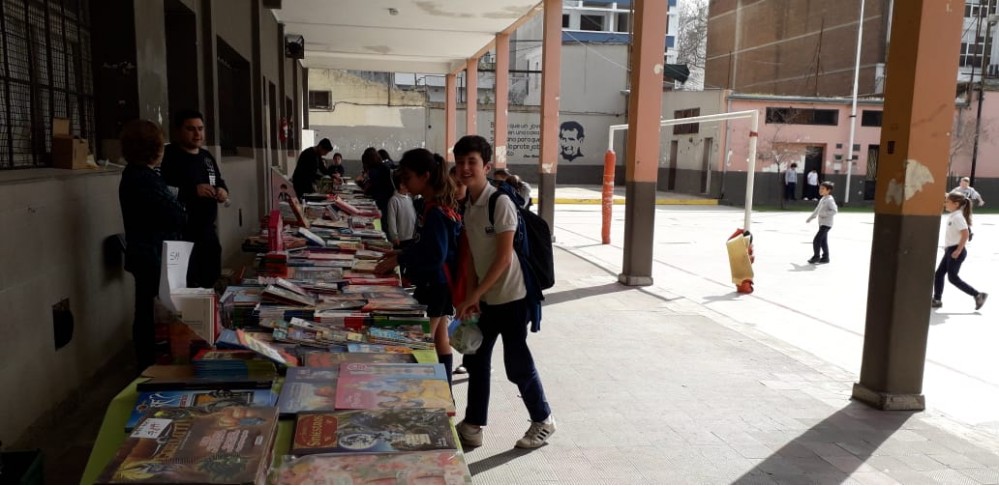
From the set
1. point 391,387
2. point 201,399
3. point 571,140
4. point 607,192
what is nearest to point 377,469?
point 391,387

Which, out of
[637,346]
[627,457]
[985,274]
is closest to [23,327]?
[627,457]

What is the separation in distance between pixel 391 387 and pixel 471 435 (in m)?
1.51

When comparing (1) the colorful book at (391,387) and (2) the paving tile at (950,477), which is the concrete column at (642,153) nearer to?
(2) the paving tile at (950,477)

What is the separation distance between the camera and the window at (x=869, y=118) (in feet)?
87.8

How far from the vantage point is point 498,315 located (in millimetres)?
3568

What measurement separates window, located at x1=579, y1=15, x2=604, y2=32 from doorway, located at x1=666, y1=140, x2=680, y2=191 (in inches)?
1286

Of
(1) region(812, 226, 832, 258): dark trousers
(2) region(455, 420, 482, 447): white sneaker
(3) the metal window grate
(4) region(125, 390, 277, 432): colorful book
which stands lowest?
(2) region(455, 420, 482, 447): white sneaker

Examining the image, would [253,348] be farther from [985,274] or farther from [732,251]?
[985,274]

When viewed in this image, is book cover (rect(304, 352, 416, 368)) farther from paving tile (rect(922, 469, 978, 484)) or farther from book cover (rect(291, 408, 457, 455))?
paving tile (rect(922, 469, 978, 484))

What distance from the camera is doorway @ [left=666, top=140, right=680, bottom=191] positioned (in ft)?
102

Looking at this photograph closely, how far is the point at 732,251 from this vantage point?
9.06 meters

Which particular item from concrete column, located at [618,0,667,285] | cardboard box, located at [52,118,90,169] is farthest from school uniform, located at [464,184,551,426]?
concrete column, located at [618,0,667,285]

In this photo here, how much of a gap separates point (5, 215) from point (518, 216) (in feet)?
7.62

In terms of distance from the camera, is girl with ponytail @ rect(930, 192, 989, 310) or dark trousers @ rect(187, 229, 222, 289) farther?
girl with ponytail @ rect(930, 192, 989, 310)
